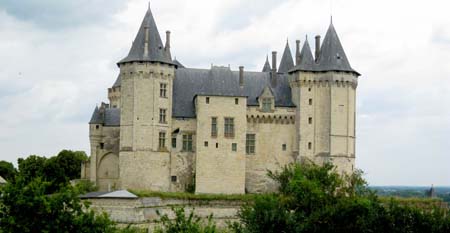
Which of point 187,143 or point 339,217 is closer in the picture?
point 339,217

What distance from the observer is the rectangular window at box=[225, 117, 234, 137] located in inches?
2607

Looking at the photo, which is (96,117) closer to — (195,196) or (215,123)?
(215,123)

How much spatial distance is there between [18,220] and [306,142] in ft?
114

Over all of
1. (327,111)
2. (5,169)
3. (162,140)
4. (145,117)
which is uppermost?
(327,111)

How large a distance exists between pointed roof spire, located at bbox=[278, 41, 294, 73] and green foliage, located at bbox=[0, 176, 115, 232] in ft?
129

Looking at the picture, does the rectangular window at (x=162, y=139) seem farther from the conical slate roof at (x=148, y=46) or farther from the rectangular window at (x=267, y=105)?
the rectangular window at (x=267, y=105)

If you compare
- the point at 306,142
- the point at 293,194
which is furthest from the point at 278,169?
the point at 293,194

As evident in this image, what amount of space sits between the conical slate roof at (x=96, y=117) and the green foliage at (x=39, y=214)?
30.0 metres

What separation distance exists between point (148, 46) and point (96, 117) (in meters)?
7.91

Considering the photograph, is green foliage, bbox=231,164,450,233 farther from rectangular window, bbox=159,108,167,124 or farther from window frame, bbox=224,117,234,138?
rectangular window, bbox=159,108,167,124

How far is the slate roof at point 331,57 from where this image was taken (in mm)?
67312

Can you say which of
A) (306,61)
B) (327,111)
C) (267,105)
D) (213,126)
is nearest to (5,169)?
(213,126)

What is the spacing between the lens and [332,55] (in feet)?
223

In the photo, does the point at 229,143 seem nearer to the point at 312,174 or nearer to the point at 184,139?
the point at 184,139
